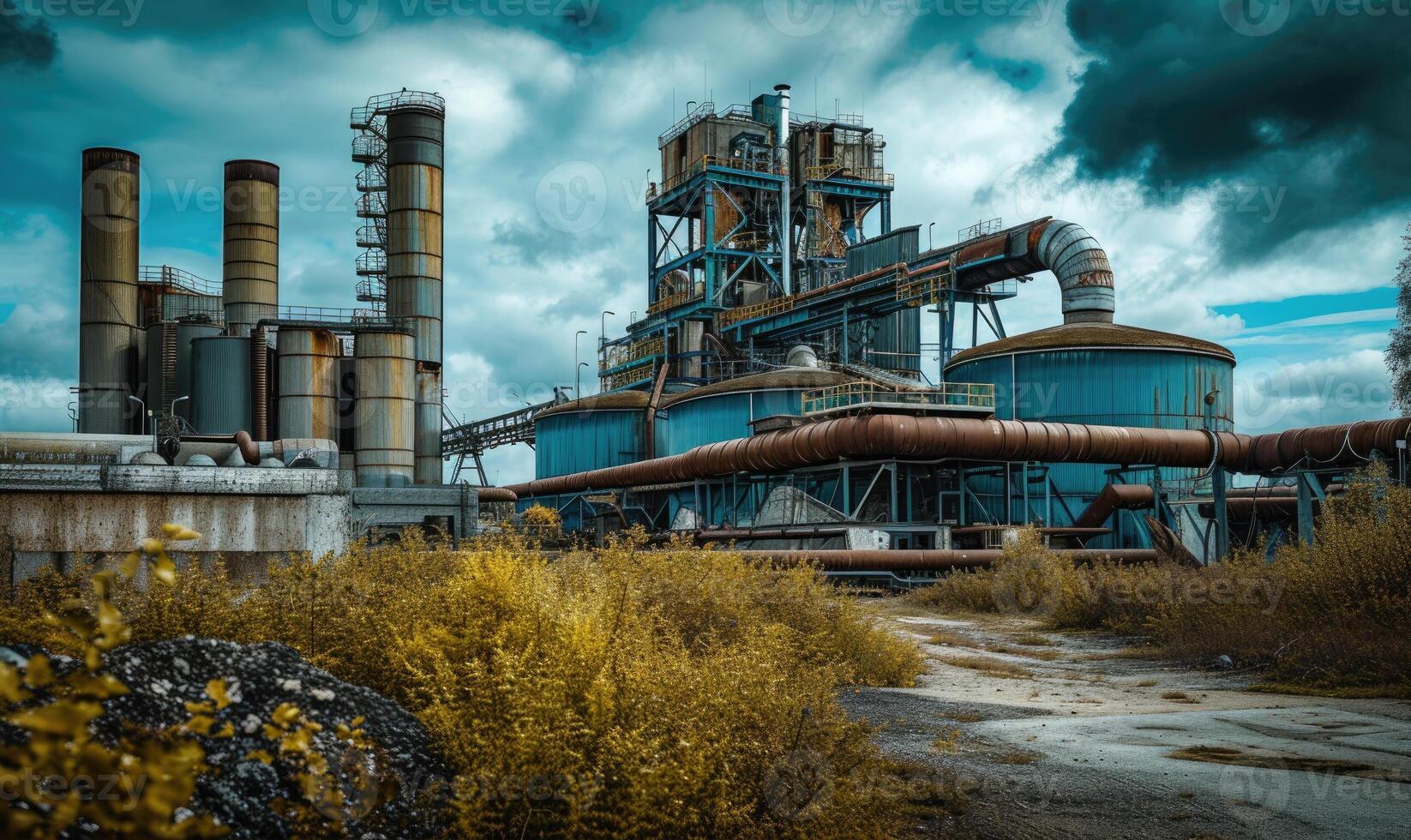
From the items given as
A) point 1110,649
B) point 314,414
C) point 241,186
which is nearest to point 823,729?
point 1110,649

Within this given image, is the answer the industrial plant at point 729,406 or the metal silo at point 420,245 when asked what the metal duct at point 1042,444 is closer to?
the industrial plant at point 729,406

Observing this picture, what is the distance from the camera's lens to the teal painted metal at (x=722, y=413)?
1625 inches

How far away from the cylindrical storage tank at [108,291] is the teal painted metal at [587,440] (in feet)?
63.9

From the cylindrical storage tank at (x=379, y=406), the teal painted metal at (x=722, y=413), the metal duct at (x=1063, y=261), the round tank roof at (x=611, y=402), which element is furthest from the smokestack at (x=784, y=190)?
the cylindrical storage tank at (x=379, y=406)

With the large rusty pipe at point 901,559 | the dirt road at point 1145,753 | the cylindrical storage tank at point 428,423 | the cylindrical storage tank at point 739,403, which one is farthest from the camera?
the cylindrical storage tank at point 739,403

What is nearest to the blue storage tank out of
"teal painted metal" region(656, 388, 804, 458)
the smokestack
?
"teal painted metal" region(656, 388, 804, 458)

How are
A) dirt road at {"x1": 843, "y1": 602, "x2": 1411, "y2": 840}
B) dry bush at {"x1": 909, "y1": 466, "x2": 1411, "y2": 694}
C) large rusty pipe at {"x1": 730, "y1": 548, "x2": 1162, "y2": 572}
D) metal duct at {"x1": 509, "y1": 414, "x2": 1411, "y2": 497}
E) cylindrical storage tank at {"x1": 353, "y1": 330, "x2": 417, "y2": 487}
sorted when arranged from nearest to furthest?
1. dirt road at {"x1": 843, "y1": 602, "x2": 1411, "y2": 840}
2. dry bush at {"x1": 909, "y1": 466, "x2": 1411, "y2": 694}
3. large rusty pipe at {"x1": 730, "y1": 548, "x2": 1162, "y2": 572}
4. metal duct at {"x1": 509, "y1": 414, "x2": 1411, "y2": 497}
5. cylindrical storage tank at {"x1": 353, "y1": 330, "x2": 417, "y2": 487}

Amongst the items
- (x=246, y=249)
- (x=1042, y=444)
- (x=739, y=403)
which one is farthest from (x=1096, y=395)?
(x=246, y=249)

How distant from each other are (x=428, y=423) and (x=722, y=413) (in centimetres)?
1136

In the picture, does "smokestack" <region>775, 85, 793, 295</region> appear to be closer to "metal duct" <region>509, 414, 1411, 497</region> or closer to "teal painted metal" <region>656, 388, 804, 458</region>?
"teal painted metal" <region>656, 388, 804, 458</region>

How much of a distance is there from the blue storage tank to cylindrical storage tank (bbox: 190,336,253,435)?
25426mm

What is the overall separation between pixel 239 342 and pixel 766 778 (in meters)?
35.6

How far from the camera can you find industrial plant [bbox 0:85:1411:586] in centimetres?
1980

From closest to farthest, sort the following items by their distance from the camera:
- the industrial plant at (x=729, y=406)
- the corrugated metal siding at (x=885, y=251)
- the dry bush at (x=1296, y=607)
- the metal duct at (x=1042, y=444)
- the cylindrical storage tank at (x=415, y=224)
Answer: the dry bush at (x=1296, y=607) < the industrial plant at (x=729, y=406) < the metal duct at (x=1042, y=444) < the cylindrical storage tank at (x=415, y=224) < the corrugated metal siding at (x=885, y=251)
